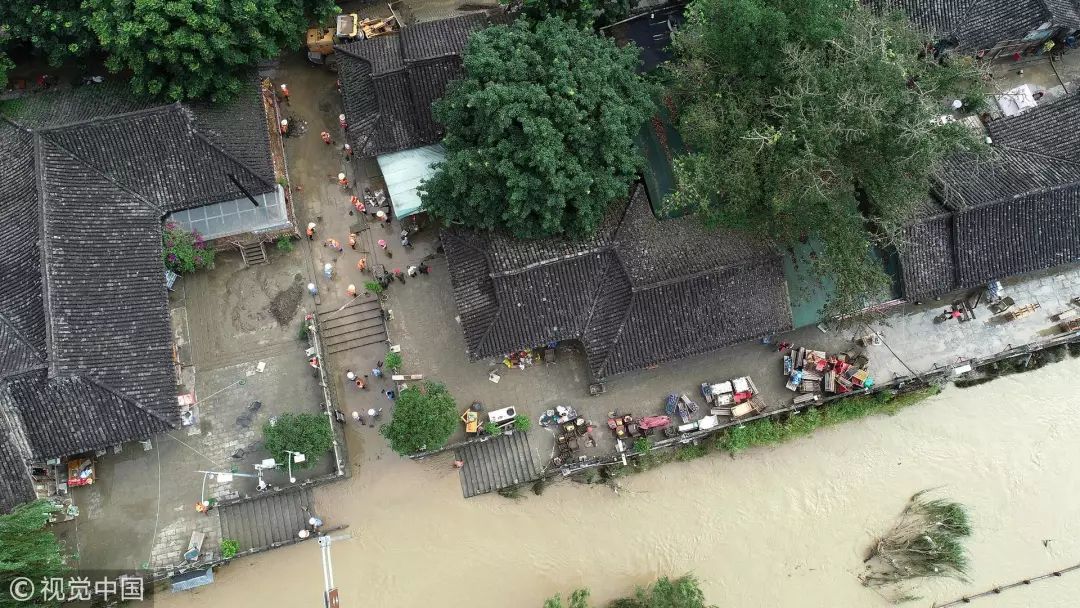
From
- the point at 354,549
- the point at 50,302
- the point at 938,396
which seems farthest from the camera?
the point at 938,396

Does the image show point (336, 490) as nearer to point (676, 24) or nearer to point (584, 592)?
point (584, 592)

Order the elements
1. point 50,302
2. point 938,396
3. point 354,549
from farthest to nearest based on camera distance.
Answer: point 938,396, point 354,549, point 50,302

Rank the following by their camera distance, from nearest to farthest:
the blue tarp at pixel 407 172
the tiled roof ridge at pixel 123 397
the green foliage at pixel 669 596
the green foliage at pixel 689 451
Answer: the tiled roof ridge at pixel 123 397 < the green foliage at pixel 669 596 < the green foliage at pixel 689 451 < the blue tarp at pixel 407 172

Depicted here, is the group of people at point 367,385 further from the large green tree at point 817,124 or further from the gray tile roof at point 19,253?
the large green tree at point 817,124

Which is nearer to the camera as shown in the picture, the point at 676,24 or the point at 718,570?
the point at 718,570

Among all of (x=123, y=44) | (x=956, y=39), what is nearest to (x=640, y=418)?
(x=956, y=39)

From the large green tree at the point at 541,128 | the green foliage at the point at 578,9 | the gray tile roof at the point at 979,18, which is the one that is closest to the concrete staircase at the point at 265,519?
the large green tree at the point at 541,128

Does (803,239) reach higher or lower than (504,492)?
higher

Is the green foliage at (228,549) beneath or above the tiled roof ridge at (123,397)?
beneath
